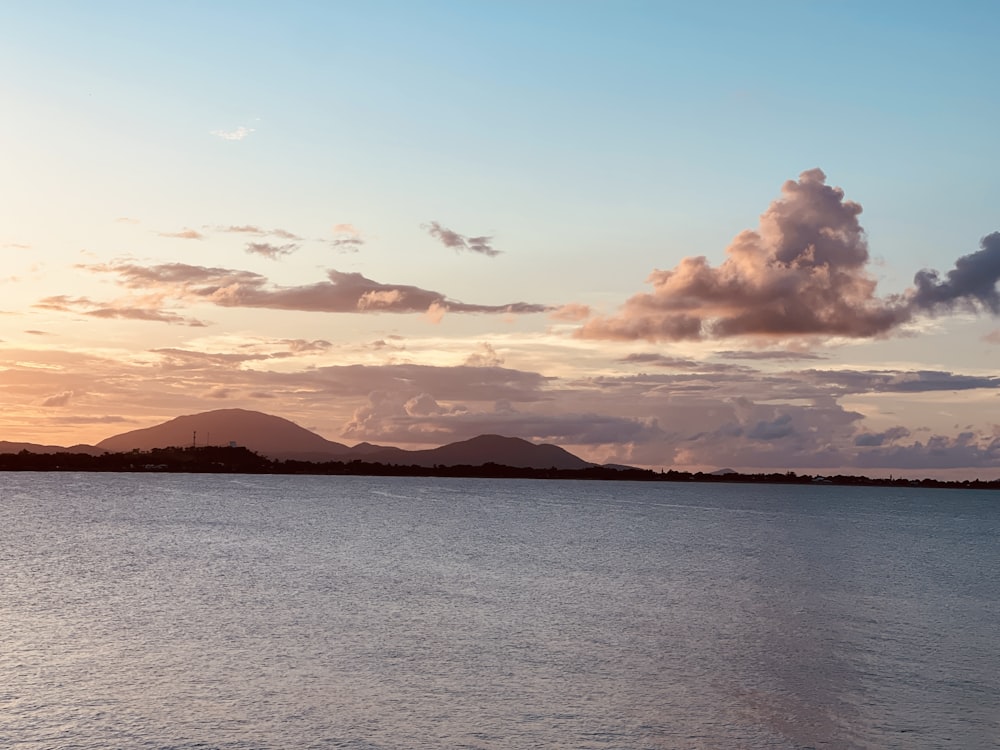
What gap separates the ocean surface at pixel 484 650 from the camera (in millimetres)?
31219

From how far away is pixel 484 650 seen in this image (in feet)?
144

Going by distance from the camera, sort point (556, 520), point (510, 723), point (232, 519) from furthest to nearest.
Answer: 1. point (556, 520)
2. point (232, 519)
3. point (510, 723)

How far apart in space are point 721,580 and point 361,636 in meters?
39.5

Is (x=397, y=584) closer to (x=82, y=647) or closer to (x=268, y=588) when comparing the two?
(x=268, y=588)

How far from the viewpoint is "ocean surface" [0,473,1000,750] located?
31219mm

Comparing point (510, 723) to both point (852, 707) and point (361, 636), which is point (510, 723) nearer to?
point (852, 707)

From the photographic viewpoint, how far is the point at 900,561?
103 meters

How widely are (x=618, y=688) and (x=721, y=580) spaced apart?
143ft

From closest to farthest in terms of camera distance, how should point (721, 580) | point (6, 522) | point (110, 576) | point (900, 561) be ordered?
point (110, 576), point (721, 580), point (900, 561), point (6, 522)

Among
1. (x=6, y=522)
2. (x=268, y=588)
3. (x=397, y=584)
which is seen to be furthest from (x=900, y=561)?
(x=6, y=522)

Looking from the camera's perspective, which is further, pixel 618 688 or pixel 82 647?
pixel 82 647

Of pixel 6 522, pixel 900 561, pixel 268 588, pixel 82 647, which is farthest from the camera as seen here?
pixel 6 522

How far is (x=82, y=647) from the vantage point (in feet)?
140

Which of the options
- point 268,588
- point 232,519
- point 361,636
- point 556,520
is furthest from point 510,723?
point 556,520
